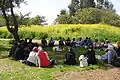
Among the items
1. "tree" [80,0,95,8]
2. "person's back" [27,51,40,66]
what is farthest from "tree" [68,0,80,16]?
A: "person's back" [27,51,40,66]

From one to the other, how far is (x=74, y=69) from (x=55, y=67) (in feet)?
3.35

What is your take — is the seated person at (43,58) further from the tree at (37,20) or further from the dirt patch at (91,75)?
the tree at (37,20)

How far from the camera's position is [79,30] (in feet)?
165

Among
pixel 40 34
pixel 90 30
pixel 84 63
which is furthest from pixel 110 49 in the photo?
pixel 90 30

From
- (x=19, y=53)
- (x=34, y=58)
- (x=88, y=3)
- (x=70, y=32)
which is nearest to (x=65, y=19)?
(x=70, y=32)

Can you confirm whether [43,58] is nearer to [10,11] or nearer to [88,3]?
[10,11]

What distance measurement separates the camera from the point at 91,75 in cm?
1448

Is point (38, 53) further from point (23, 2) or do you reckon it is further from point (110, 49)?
point (23, 2)

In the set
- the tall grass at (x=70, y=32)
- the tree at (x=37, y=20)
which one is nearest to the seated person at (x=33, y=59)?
the tree at (x=37, y=20)

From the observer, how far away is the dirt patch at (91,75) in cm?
1390

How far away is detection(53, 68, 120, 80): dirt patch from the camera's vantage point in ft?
45.6

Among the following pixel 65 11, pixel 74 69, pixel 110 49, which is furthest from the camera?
pixel 65 11

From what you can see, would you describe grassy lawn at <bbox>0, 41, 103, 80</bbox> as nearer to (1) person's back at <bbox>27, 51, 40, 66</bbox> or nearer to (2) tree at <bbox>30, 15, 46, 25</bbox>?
(1) person's back at <bbox>27, 51, 40, 66</bbox>

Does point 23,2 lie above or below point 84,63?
above
